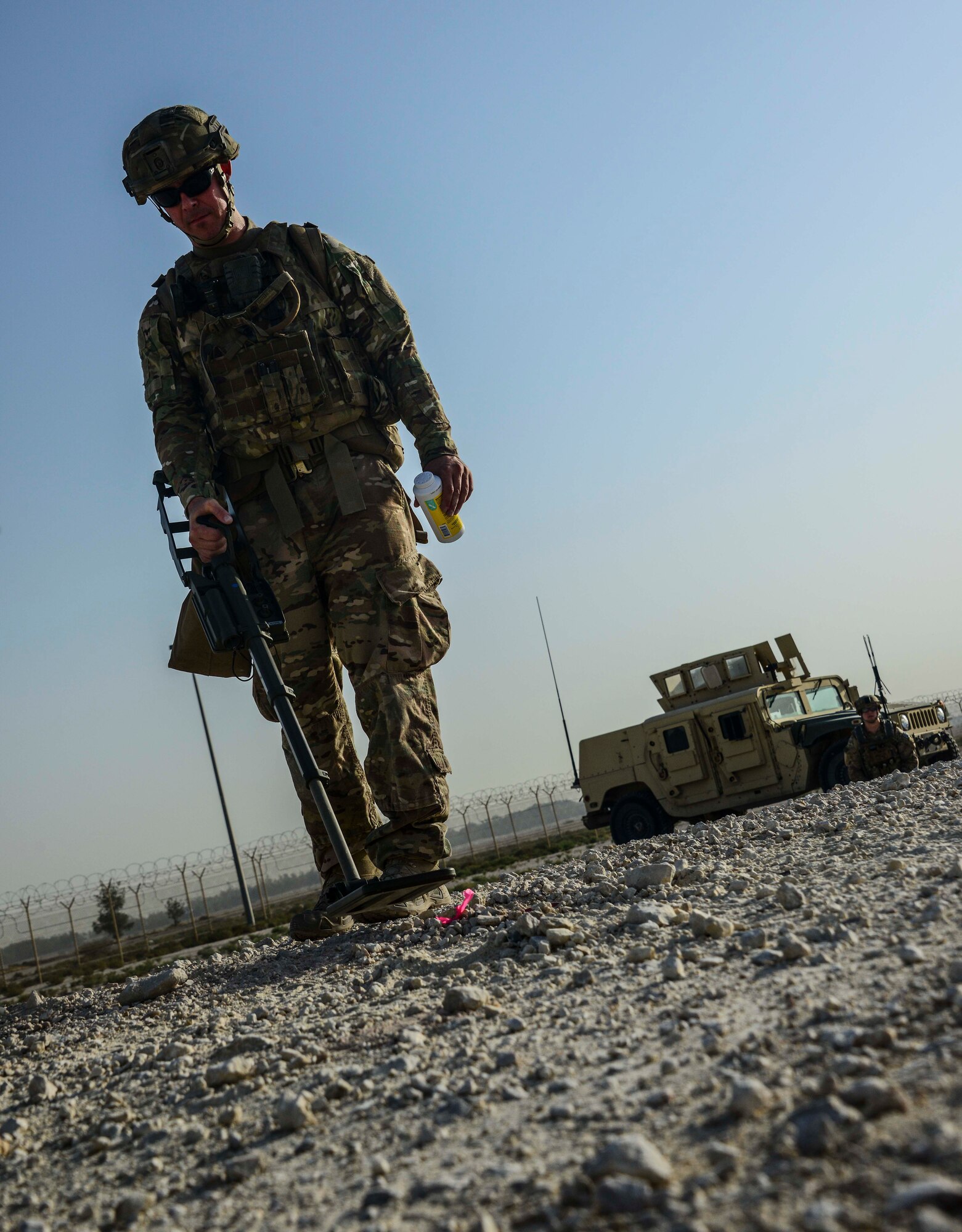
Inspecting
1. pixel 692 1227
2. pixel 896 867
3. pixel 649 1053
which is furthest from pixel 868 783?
pixel 692 1227

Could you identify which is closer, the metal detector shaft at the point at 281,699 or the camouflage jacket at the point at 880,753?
the metal detector shaft at the point at 281,699

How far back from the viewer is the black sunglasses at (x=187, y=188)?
323 centimetres

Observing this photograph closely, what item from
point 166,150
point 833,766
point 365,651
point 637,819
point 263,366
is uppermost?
point 166,150

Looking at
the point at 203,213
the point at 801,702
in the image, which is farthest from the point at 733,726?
the point at 203,213

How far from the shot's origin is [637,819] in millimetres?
14383

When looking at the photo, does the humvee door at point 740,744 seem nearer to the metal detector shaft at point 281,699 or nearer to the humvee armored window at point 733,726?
the humvee armored window at point 733,726

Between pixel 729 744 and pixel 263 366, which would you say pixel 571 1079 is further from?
pixel 729 744

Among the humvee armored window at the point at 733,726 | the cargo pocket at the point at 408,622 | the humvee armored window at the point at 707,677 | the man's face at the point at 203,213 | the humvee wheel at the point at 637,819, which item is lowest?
the humvee wheel at the point at 637,819

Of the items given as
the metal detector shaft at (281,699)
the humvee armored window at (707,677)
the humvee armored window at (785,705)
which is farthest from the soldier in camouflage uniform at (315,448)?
the humvee armored window at (707,677)

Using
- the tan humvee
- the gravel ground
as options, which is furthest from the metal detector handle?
the tan humvee

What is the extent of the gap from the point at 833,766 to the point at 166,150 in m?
11.4

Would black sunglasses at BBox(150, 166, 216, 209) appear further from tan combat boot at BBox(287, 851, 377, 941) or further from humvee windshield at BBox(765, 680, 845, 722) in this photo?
humvee windshield at BBox(765, 680, 845, 722)

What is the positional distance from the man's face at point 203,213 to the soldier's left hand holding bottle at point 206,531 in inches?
37.2

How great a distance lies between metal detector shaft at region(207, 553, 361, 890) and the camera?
274cm
